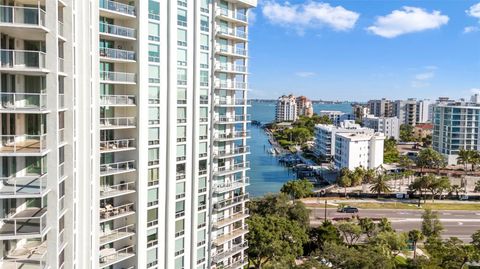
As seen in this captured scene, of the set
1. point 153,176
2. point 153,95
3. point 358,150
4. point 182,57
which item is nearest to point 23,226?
point 153,176

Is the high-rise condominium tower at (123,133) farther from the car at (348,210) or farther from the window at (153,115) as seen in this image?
the car at (348,210)

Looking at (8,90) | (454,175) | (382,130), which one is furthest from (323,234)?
(382,130)

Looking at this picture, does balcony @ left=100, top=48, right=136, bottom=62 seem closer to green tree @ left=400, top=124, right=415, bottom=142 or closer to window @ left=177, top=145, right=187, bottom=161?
window @ left=177, top=145, right=187, bottom=161

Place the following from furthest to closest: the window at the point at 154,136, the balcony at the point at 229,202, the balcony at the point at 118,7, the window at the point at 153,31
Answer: the balcony at the point at 229,202 < the window at the point at 154,136 < the window at the point at 153,31 < the balcony at the point at 118,7

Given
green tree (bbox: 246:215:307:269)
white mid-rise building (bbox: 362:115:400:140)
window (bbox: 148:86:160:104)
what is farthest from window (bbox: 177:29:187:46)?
white mid-rise building (bbox: 362:115:400:140)

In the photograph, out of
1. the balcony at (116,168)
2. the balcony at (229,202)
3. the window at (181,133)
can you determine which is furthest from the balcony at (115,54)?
the balcony at (229,202)

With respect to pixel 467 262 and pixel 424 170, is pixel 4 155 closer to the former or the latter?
pixel 467 262
